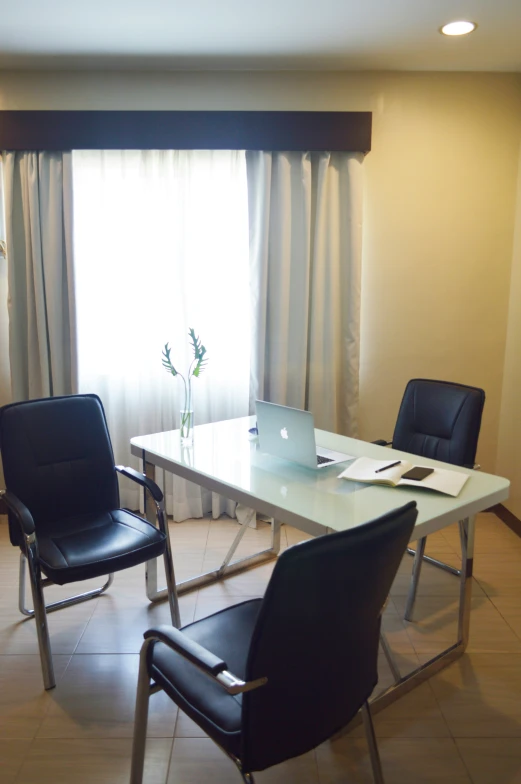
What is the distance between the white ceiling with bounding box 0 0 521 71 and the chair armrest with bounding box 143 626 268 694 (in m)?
2.53

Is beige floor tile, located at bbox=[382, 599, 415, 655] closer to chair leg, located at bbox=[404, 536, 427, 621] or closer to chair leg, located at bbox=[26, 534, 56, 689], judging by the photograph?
chair leg, located at bbox=[404, 536, 427, 621]

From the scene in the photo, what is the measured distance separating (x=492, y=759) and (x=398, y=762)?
298 millimetres

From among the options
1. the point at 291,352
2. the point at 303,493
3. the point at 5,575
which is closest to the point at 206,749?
the point at 303,493

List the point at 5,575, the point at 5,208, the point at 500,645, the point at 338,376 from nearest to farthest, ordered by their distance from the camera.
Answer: the point at 500,645
the point at 5,575
the point at 5,208
the point at 338,376

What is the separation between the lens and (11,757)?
1870mm

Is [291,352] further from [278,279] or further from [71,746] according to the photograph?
[71,746]

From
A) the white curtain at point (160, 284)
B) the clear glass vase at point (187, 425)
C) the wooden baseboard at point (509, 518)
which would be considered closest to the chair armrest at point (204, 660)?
the clear glass vase at point (187, 425)

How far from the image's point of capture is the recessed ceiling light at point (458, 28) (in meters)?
2.76

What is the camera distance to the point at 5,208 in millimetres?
3455

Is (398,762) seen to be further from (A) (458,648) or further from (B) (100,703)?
(B) (100,703)

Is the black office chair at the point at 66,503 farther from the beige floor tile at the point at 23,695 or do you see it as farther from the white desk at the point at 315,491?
the white desk at the point at 315,491

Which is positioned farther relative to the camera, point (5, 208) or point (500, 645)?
point (5, 208)

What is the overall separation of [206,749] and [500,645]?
1.28 m

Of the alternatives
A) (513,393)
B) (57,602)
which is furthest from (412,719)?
(513,393)
